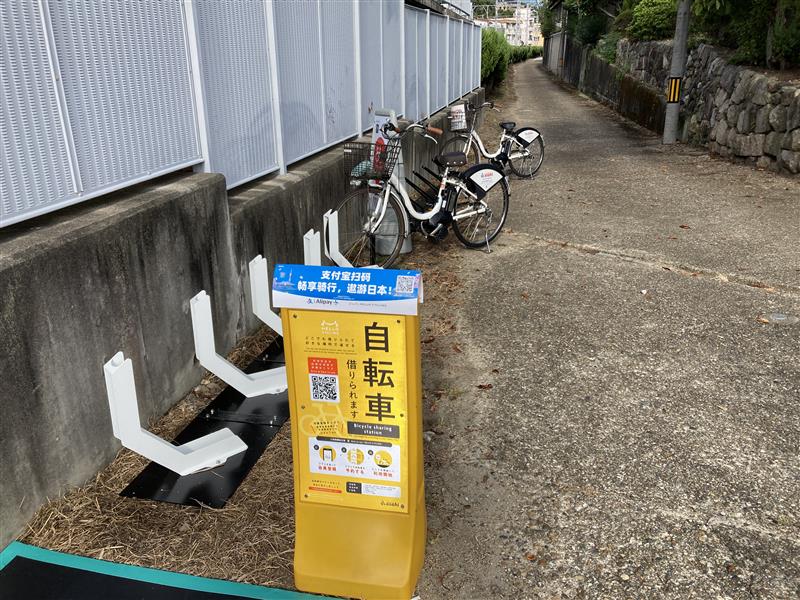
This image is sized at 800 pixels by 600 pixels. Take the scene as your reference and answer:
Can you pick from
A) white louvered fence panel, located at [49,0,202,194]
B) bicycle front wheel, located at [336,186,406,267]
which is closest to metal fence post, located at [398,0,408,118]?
bicycle front wheel, located at [336,186,406,267]

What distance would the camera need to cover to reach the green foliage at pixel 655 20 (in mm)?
20188

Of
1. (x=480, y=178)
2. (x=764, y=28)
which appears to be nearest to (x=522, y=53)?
(x=764, y=28)

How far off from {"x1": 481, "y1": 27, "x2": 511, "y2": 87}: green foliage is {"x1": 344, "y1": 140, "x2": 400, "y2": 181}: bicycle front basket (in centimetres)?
2223

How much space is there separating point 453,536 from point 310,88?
179 inches

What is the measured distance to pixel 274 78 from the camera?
17.0 ft

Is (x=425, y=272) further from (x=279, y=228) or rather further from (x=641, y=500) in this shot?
(x=641, y=500)

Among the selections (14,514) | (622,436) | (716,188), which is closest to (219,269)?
(14,514)

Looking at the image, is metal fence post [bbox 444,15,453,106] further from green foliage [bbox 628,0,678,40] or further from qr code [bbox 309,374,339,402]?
qr code [bbox 309,374,339,402]

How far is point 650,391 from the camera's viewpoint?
4043 millimetres

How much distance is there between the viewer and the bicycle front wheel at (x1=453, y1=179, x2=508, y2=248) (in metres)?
6.95

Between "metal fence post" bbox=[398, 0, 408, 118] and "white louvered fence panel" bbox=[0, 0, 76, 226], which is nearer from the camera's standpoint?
"white louvered fence panel" bbox=[0, 0, 76, 226]

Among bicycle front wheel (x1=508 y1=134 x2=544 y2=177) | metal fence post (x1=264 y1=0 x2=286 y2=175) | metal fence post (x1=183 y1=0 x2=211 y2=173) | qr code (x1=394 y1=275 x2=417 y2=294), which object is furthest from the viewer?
bicycle front wheel (x1=508 y1=134 x2=544 y2=177)

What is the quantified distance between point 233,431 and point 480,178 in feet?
13.4

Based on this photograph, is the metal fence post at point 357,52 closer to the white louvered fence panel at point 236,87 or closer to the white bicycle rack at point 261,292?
the white louvered fence panel at point 236,87
